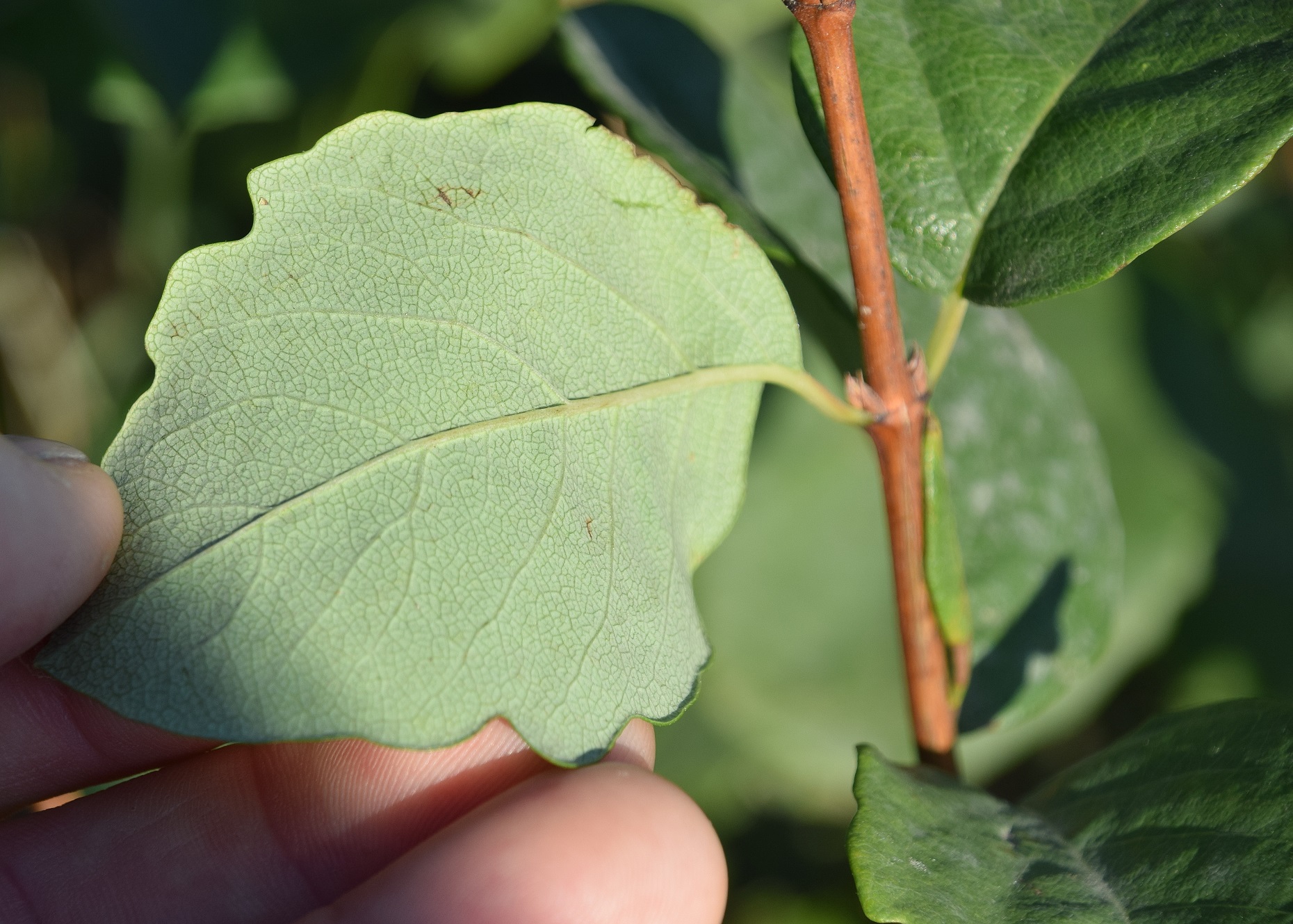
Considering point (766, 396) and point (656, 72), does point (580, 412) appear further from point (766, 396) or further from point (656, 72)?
point (766, 396)

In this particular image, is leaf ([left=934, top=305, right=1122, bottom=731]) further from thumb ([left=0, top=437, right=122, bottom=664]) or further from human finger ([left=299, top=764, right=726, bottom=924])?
thumb ([left=0, top=437, right=122, bottom=664])

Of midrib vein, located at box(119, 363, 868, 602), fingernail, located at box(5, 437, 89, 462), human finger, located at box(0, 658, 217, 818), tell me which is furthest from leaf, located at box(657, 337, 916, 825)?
fingernail, located at box(5, 437, 89, 462)

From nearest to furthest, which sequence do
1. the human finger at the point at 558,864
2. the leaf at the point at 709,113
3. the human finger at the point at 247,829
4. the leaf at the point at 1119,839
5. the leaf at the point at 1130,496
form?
the leaf at the point at 1119,839 → the human finger at the point at 558,864 → the human finger at the point at 247,829 → the leaf at the point at 709,113 → the leaf at the point at 1130,496

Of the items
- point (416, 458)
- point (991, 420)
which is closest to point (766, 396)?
point (991, 420)

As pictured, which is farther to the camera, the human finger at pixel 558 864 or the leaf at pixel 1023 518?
the leaf at pixel 1023 518

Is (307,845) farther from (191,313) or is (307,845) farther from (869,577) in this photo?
(869,577)

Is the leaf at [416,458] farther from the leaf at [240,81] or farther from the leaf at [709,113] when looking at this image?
the leaf at [240,81]

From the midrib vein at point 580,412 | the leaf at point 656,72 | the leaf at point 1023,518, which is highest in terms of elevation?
the leaf at point 656,72

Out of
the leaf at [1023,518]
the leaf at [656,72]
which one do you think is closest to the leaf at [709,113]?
the leaf at [656,72]
